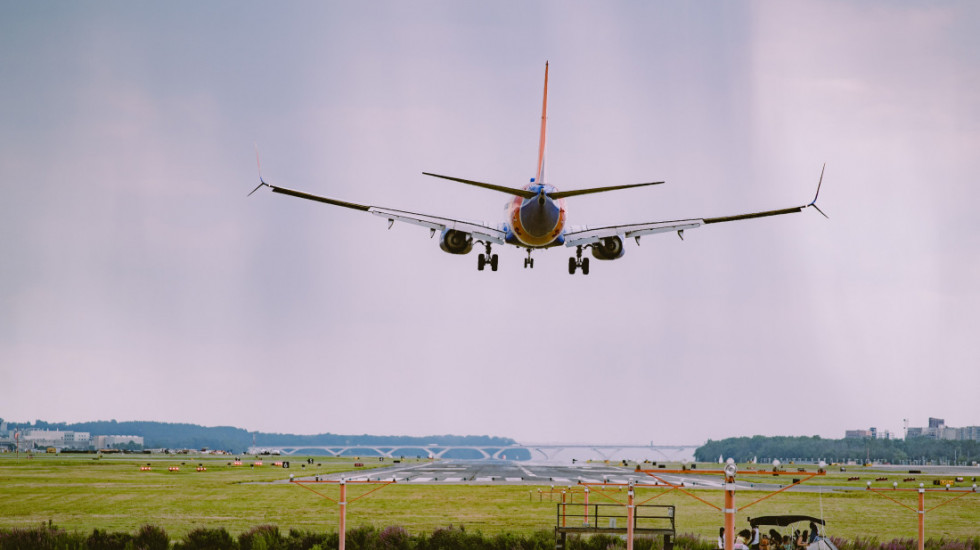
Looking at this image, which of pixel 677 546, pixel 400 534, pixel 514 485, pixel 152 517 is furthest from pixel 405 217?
pixel 514 485

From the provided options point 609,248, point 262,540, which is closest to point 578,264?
point 609,248

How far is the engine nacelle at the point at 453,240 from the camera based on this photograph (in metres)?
45.6

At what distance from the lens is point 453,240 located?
45.7 meters

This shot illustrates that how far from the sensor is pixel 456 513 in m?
65.6

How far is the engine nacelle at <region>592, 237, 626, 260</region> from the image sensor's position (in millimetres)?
46969

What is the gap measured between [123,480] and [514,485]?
46199 mm

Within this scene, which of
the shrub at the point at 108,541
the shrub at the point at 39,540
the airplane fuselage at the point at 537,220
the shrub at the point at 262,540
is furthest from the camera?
the shrub at the point at 108,541

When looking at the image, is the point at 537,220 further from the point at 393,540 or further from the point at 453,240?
the point at 393,540

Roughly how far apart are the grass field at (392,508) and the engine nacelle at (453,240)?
18.1m

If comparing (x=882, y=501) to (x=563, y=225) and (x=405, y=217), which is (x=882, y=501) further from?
(x=405, y=217)

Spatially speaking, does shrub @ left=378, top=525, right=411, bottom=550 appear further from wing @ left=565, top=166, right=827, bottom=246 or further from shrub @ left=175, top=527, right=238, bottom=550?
wing @ left=565, top=166, right=827, bottom=246

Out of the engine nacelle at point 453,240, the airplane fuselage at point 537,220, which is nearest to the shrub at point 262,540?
the engine nacelle at point 453,240

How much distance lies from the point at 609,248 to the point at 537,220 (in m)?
5.76

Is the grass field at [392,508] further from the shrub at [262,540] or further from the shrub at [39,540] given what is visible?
the shrub at [262,540]
